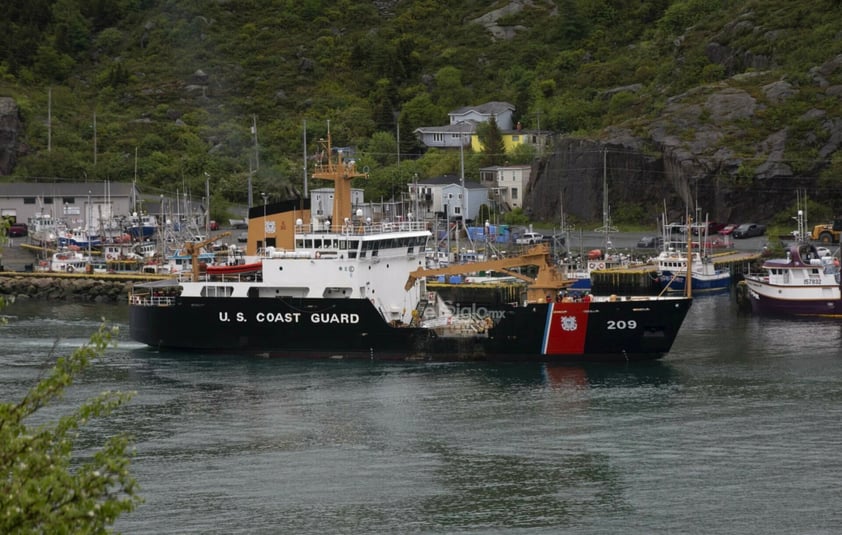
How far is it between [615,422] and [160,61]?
229 ft

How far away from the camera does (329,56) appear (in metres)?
98.3

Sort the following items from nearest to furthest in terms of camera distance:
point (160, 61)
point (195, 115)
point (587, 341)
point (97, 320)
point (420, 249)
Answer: point (587, 341), point (420, 249), point (97, 320), point (195, 115), point (160, 61)

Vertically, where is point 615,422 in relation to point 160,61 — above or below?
below

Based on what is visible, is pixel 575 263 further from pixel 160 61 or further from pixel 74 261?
pixel 160 61

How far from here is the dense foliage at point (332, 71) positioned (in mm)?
79938

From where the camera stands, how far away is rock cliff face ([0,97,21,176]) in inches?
3346

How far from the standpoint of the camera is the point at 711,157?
6844cm

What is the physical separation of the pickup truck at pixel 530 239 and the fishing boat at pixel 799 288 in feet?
45.5

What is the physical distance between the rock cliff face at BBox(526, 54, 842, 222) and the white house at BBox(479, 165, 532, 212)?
77.3 inches

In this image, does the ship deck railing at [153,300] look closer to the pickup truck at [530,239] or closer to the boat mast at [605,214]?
the boat mast at [605,214]

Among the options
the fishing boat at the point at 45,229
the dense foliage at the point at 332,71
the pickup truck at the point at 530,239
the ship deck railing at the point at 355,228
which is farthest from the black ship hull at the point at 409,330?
the dense foliage at the point at 332,71

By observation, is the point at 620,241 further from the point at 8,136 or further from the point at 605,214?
the point at 8,136

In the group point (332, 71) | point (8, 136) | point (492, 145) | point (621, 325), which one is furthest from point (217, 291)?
point (332, 71)

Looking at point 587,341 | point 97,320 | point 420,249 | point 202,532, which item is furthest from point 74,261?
point 202,532
